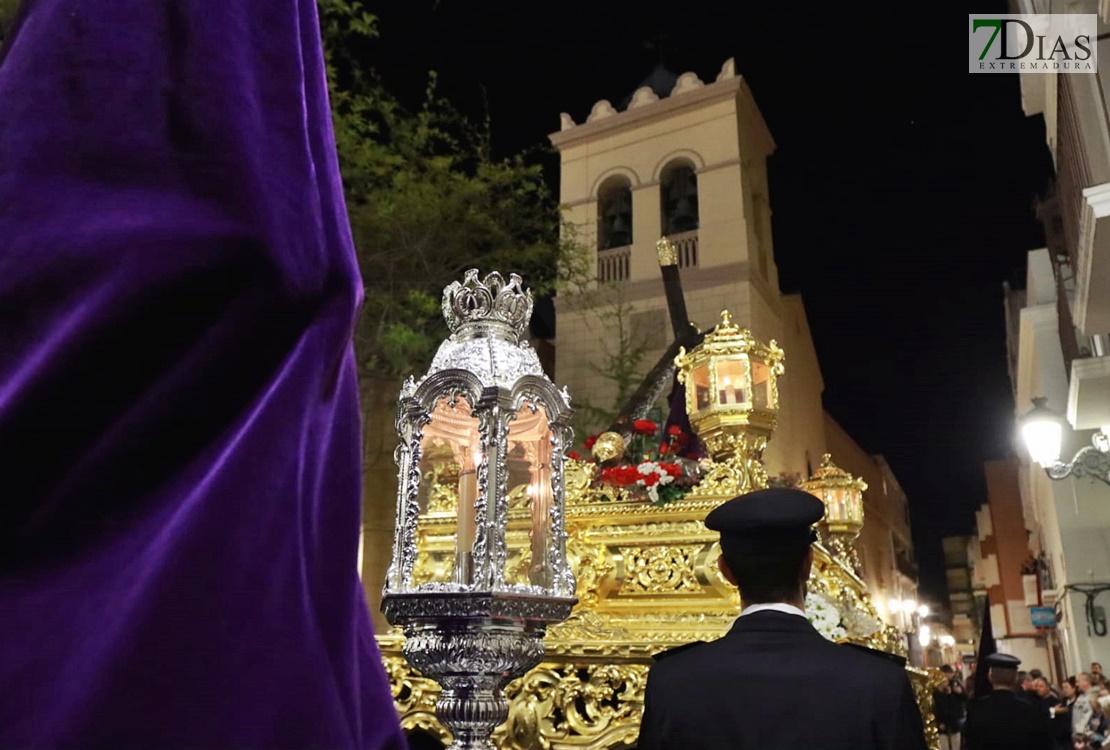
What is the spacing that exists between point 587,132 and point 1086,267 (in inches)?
489

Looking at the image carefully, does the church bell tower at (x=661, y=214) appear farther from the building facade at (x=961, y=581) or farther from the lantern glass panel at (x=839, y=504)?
the building facade at (x=961, y=581)

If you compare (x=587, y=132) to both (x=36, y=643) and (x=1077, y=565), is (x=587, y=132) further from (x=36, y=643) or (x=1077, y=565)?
(x=36, y=643)

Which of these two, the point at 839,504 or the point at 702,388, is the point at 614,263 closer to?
the point at 839,504

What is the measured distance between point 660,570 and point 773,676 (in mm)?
2665

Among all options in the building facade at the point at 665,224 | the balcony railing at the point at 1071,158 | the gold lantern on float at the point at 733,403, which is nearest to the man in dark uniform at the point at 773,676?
the gold lantern on float at the point at 733,403

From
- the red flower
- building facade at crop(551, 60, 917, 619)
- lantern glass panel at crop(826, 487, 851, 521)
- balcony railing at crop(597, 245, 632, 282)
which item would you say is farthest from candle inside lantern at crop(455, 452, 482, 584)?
balcony railing at crop(597, 245, 632, 282)

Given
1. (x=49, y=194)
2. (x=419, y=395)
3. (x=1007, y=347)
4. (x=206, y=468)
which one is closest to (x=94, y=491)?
(x=206, y=468)

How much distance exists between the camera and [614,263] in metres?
16.0

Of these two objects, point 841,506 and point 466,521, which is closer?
point 466,521

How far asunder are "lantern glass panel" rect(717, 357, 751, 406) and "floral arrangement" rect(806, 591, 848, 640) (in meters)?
1.19

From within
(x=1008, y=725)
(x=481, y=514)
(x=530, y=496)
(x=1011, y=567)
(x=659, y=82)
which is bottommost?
(x=1008, y=725)

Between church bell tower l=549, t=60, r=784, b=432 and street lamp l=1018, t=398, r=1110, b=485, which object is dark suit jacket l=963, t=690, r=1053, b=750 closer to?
street lamp l=1018, t=398, r=1110, b=485

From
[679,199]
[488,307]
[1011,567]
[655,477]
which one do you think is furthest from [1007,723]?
[1011,567]

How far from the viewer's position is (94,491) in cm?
57
